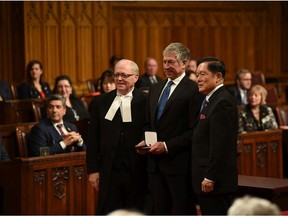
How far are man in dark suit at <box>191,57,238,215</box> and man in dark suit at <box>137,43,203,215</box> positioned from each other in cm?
23

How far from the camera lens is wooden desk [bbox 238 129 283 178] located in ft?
23.8

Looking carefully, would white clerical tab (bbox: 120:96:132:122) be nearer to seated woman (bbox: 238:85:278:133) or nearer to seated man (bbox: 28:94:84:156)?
seated man (bbox: 28:94:84:156)

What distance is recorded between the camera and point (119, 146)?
495 centimetres

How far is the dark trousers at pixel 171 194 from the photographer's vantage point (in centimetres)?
477

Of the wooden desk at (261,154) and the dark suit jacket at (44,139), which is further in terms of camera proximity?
the wooden desk at (261,154)

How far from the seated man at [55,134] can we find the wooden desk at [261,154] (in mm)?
1710

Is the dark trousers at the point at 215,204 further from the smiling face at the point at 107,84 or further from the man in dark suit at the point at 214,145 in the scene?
the smiling face at the point at 107,84

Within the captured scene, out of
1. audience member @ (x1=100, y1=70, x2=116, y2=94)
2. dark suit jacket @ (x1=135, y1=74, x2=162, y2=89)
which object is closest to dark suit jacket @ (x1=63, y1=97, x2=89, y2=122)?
audience member @ (x1=100, y1=70, x2=116, y2=94)

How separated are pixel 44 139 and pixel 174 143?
76.4 inches

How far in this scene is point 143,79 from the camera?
1060 cm

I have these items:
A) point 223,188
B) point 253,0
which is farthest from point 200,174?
point 253,0

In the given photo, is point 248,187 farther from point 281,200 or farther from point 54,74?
point 54,74

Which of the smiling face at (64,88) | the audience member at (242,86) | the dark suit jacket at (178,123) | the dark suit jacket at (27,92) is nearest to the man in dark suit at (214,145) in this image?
the dark suit jacket at (178,123)

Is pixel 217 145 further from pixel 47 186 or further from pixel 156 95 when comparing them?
pixel 47 186
